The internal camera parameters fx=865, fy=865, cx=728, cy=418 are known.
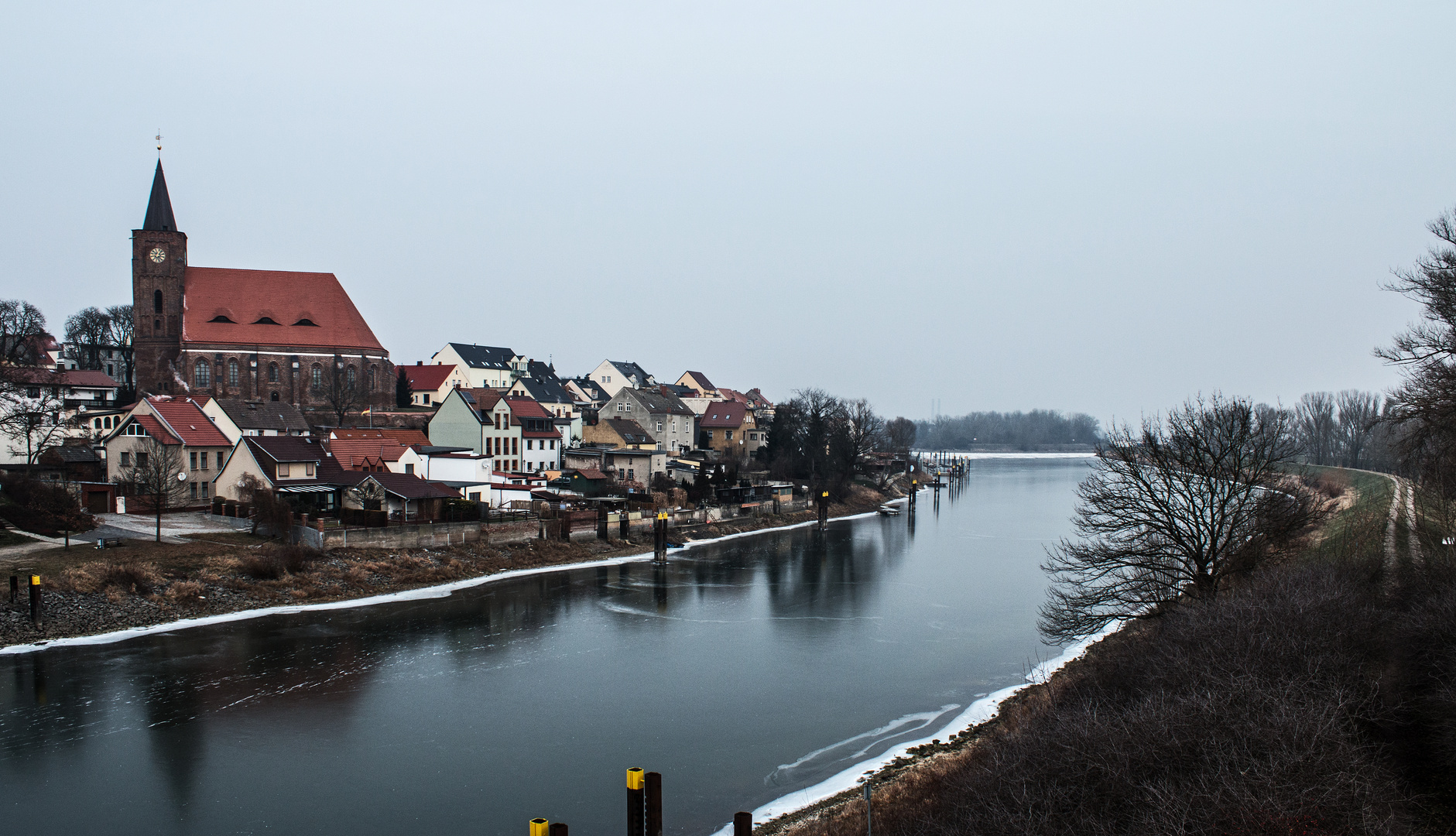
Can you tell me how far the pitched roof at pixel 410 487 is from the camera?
30947 mm

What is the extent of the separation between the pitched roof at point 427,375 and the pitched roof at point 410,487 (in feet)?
113

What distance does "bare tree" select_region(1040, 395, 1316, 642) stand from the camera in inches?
599

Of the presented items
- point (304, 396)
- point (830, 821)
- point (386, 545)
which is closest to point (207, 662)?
point (386, 545)

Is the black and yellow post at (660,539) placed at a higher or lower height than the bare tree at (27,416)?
lower

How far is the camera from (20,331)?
156 ft

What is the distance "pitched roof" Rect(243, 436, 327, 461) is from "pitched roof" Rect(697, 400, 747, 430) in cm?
3767

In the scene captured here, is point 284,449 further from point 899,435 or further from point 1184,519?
point 899,435

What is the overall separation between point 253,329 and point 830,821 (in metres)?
54.3

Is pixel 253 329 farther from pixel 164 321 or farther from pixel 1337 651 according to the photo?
pixel 1337 651

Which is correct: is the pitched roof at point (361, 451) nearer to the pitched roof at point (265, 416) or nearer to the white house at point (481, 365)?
the pitched roof at point (265, 416)

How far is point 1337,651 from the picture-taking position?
10695 mm

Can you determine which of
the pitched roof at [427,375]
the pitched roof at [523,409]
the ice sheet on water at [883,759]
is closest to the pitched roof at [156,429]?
the pitched roof at [523,409]

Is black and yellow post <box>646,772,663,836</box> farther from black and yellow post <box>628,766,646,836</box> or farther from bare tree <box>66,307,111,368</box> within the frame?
bare tree <box>66,307,111,368</box>

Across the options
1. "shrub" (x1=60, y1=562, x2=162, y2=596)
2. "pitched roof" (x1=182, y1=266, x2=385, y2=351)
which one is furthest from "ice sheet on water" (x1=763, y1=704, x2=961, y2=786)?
"pitched roof" (x1=182, y1=266, x2=385, y2=351)
